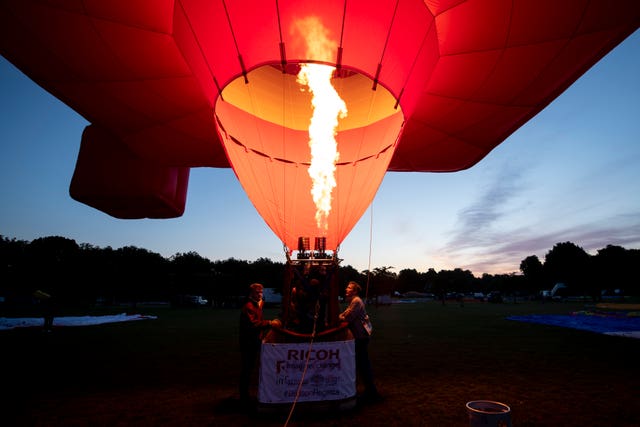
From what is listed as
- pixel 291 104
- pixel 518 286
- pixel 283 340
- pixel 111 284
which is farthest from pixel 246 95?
pixel 518 286

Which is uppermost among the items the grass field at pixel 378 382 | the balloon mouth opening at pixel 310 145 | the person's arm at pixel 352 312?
the balloon mouth opening at pixel 310 145

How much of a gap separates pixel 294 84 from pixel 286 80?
13 cm

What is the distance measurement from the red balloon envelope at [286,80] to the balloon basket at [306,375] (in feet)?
5.15

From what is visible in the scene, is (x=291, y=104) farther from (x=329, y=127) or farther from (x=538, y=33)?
(x=538, y=33)

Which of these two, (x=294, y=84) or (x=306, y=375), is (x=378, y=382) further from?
(x=294, y=84)

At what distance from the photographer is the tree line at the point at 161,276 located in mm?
46250

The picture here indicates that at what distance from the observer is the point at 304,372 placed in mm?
4262

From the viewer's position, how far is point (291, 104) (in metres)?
5.34

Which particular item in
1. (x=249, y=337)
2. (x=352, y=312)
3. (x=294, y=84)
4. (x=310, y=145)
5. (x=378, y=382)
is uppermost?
(x=294, y=84)

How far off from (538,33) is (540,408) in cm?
438

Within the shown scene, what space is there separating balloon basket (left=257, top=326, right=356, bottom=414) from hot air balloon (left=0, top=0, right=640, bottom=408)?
1.96 ft

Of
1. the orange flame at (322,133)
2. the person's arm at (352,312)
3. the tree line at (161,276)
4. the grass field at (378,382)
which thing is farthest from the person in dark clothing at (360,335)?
the tree line at (161,276)

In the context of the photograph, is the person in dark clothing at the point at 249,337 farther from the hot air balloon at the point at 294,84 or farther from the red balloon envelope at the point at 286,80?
the red balloon envelope at the point at 286,80

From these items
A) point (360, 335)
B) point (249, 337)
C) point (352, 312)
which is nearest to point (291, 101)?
point (352, 312)
